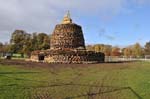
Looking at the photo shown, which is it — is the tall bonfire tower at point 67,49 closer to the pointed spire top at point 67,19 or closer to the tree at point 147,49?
the pointed spire top at point 67,19

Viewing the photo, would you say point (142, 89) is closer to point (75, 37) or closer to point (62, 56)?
point (62, 56)

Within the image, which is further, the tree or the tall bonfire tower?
the tree

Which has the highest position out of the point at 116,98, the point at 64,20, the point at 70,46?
the point at 64,20

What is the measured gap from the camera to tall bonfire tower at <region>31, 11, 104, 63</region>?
1791 inches

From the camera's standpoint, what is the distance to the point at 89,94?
1367 cm

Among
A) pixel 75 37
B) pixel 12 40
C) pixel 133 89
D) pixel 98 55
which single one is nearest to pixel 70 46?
pixel 75 37

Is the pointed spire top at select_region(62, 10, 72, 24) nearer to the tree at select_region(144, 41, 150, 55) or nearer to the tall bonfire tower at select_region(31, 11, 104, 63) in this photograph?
the tall bonfire tower at select_region(31, 11, 104, 63)

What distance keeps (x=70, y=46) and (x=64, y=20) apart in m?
6.03

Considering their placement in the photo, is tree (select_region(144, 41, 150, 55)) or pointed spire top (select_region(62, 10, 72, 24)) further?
tree (select_region(144, 41, 150, 55))

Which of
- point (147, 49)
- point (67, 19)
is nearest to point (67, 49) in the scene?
point (67, 19)

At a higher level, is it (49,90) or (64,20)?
(64,20)

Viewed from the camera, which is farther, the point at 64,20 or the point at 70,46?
the point at 64,20

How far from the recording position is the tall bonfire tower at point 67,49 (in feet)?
149

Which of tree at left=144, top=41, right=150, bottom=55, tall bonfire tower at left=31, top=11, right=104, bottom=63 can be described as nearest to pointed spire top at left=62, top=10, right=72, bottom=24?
tall bonfire tower at left=31, top=11, right=104, bottom=63
